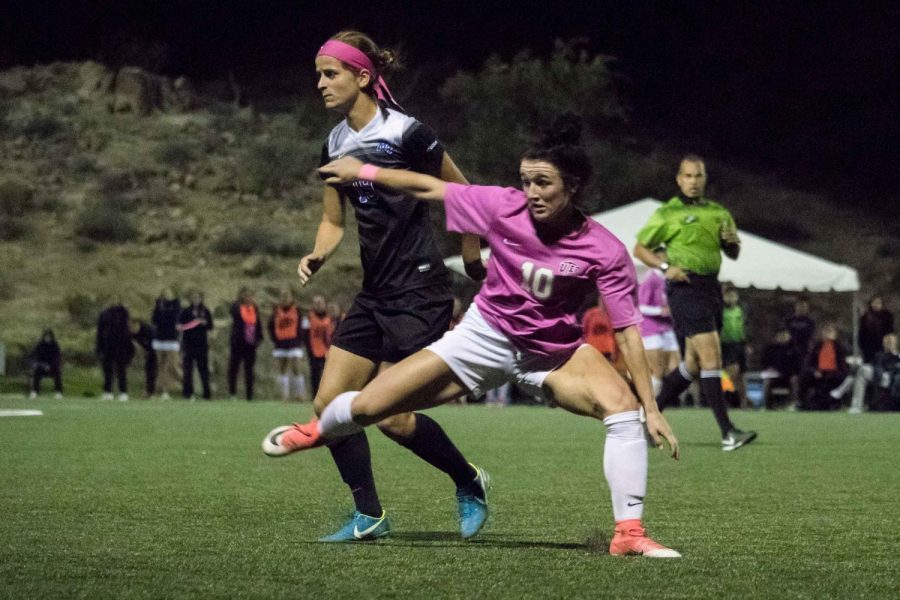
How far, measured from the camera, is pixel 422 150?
620cm

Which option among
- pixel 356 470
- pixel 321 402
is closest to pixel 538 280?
pixel 321 402

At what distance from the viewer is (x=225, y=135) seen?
160 ft

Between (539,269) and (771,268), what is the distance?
60.2ft

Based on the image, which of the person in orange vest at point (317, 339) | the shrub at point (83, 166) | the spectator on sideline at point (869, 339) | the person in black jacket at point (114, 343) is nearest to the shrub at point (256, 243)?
the shrub at point (83, 166)

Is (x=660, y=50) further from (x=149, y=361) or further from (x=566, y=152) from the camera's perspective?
(x=566, y=152)

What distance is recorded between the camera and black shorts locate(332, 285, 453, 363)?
6168 mm

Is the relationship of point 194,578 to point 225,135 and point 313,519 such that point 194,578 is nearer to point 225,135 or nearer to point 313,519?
point 313,519

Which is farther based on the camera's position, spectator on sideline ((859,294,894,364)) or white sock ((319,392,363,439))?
spectator on sideline ((859,294,894,364))

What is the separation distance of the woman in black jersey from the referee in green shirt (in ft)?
17.4

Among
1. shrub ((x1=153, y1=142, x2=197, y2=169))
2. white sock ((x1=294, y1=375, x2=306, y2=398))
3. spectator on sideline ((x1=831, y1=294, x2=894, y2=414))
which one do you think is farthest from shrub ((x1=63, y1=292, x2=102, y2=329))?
spectator on sideline ((x1=831, y1=294, x2=894, y2=414))

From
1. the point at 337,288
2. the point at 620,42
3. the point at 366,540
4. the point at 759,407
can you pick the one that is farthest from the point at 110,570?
the point at 620,42

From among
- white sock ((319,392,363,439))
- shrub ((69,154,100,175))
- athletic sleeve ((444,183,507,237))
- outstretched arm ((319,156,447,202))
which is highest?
shrub ((69,154,100,175))

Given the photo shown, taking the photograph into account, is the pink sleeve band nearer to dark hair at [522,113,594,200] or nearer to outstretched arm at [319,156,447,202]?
outstretched arm at [319,156,447,202]

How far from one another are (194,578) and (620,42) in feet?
160
